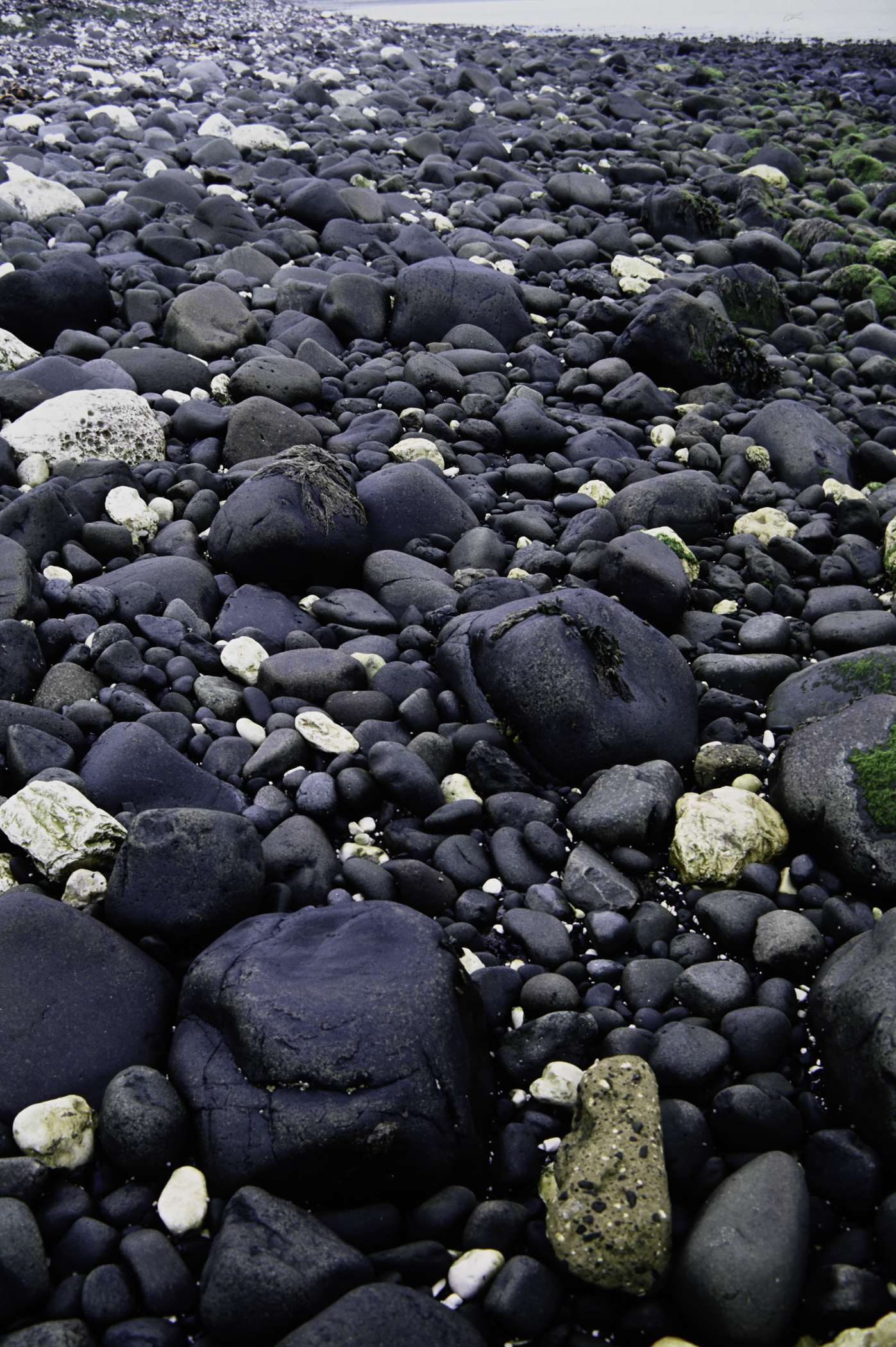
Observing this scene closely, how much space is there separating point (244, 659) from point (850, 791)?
256 cm

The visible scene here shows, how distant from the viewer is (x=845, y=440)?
20.9ft

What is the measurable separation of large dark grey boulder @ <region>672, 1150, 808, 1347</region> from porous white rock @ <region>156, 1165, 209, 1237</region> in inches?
48.4

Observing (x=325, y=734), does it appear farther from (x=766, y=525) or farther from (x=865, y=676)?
(x=766, y=525)

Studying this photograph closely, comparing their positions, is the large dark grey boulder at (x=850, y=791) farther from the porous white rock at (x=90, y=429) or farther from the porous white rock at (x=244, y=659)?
the porous white rock at (x=90, y=429)

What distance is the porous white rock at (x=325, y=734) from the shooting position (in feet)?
12.4

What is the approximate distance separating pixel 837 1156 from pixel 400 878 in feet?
5.20

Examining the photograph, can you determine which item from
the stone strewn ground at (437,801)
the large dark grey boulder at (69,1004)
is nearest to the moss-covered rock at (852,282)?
the stone strewn ground at (437,801)

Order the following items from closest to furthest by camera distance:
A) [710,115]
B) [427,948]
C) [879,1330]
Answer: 1. [879,1330]
2. [427,948]
3. [710,115]

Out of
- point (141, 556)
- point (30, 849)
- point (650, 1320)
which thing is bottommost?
point (650, 1320)

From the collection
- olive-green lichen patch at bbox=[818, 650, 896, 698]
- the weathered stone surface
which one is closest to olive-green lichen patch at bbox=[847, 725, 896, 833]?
olive-green lichen patch at bbox=[818, 650, 896, 698]

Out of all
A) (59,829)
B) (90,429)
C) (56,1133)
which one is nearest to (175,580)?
(90,429)

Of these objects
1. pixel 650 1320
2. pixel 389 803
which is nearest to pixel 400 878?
pixel 389 803

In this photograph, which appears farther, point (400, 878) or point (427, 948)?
point (400, 878)

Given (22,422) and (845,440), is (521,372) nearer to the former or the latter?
(845,440)
